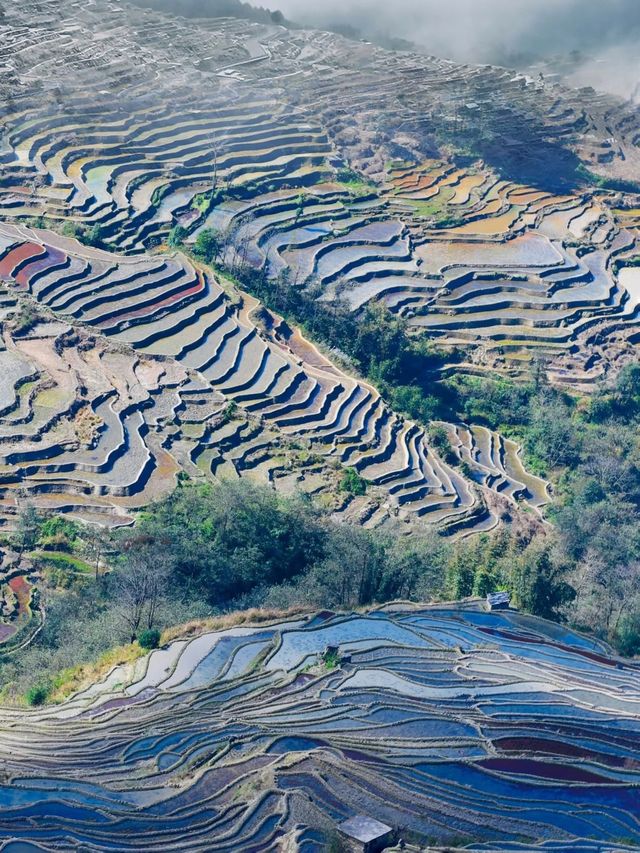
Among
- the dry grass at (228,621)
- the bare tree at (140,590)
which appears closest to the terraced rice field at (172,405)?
the bare tree at (140,590)

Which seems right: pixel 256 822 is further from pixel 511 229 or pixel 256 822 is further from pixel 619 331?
pixel 511 229

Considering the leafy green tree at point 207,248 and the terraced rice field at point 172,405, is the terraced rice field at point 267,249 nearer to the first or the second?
the terraced rice field at point 172,405

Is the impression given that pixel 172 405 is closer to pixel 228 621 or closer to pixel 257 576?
pixel 257 576

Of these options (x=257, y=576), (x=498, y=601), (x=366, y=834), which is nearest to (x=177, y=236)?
(x=257, y=576)

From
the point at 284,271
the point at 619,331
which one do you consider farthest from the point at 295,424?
the point at 619,331

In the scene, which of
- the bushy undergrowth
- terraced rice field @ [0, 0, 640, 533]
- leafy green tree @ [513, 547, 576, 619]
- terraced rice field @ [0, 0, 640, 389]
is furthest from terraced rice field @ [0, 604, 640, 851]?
terraced rice field @ [0, 0, 640, 389]

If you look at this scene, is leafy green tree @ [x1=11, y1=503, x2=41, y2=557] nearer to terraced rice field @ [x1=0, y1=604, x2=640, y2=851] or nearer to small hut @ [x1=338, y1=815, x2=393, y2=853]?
terraced rice field @ [x1=0, y1=604, x2=640, y2=851]
